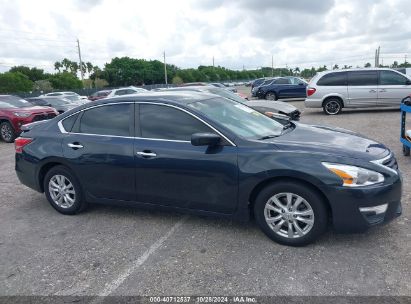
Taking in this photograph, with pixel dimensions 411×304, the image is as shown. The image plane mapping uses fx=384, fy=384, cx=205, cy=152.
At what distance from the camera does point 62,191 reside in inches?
197

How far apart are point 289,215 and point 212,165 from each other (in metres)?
0.92

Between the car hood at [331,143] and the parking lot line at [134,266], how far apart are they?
1562mm

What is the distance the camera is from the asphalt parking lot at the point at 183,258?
3209mm

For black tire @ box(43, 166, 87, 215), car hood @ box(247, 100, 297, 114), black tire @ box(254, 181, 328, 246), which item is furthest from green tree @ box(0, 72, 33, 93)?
black tire @ box(254, 181, 328, 246)

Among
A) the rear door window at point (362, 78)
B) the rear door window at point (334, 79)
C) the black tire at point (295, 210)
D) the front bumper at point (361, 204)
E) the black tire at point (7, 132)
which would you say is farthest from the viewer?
the rear door window at point (334, 79)

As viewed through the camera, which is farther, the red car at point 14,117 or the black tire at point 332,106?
the black tire at point 332,106

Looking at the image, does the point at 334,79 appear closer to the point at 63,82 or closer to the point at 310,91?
the point at 310,91

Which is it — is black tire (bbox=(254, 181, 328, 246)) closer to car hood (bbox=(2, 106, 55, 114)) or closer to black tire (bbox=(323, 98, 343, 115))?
car hood (bbox=(2, 106, 55, 114))

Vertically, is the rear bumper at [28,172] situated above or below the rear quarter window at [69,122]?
below

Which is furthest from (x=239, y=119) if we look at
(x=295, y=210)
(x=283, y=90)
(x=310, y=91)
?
(x=283, y=90)

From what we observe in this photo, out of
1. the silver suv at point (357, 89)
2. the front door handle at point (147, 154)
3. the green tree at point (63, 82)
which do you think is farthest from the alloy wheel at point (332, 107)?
the green tree at point (63, 82)

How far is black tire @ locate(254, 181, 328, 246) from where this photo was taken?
3625 millimetres

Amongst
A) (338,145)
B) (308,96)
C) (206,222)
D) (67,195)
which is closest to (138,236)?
(206,222)

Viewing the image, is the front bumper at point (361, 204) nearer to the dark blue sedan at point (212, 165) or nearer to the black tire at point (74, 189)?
the dark blue sedan at point (212, 165)
